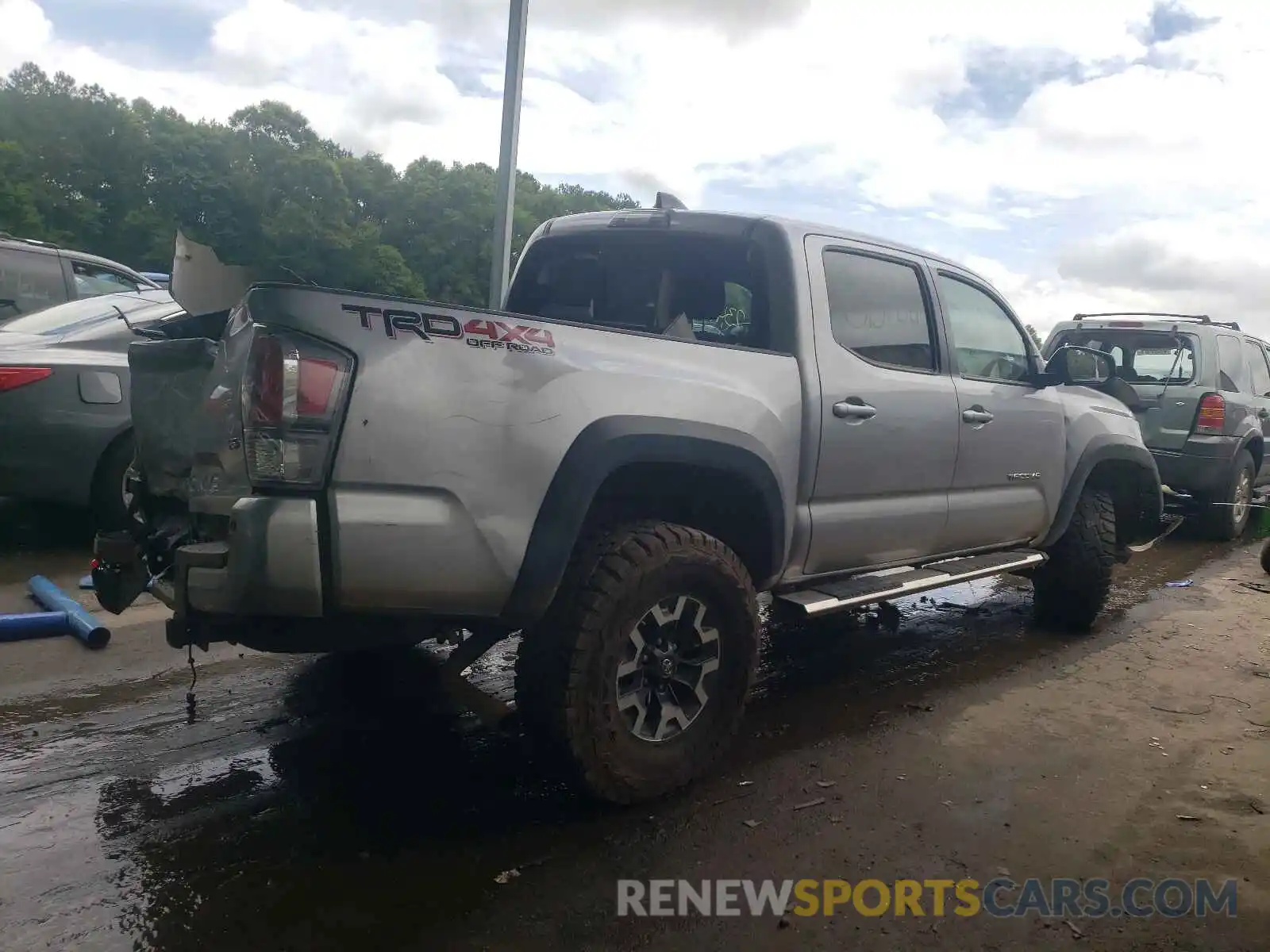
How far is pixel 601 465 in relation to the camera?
Answer: 281 cm

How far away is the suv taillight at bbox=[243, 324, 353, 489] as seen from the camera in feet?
7.85

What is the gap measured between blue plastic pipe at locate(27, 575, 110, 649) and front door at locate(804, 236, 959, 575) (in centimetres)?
317

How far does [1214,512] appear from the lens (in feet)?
27.9

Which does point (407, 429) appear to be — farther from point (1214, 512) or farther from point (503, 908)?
point (1214, 512)

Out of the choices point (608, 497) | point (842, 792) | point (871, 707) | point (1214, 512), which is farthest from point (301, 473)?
point (1214, 512)

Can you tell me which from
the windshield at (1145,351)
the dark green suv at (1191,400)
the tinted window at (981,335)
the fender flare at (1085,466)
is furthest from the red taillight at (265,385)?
the dark green suv at (1191,400)

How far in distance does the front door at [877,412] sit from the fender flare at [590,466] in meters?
0.58

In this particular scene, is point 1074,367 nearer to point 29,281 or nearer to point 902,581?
point 902,581

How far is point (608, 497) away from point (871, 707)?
68.9 inches

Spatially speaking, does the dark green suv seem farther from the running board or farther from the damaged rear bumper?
the damaged rear bumper

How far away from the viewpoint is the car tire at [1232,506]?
8359 millimetres

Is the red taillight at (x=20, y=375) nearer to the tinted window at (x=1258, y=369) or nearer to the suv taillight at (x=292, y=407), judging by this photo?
the suv taillight at (x=292, y=407)

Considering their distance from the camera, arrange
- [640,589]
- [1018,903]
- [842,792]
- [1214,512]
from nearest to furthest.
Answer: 1. [1018,903]
2. [640,589]
3. [842,792]
4. [1214,512]

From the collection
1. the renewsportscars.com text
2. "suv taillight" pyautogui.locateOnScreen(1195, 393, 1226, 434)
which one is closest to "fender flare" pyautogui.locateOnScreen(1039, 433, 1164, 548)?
the renewsportscars.com text
